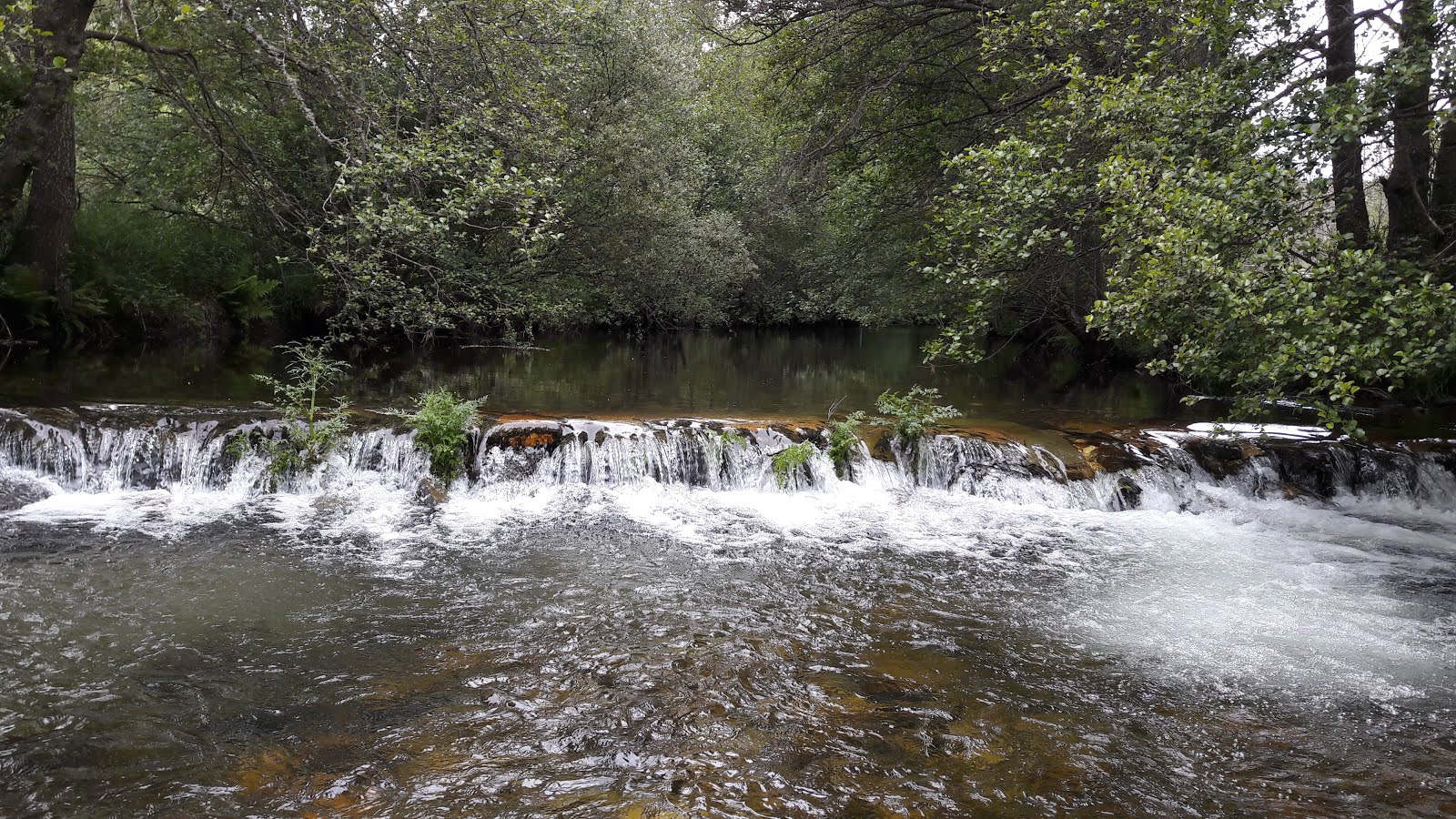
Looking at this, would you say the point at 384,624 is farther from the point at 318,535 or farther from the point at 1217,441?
the point at 1217,441

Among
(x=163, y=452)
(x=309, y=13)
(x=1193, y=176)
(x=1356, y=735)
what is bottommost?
(x=1356, y=735)

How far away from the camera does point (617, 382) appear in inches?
691

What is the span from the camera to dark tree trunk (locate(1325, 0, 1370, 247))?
888cm

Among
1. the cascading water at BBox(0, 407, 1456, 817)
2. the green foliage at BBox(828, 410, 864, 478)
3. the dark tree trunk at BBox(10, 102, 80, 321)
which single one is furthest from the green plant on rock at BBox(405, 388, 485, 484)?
the dark tree trunk at BBox(10, 102, 80, 321)

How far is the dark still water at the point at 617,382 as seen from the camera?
13266mm

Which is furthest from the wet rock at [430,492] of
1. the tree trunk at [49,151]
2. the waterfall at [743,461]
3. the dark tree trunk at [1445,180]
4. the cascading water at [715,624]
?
the dark tree trunk at [1445,180]

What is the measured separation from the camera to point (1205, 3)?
802cm

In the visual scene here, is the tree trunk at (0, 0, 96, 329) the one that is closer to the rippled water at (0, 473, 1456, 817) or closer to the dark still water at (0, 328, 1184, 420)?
the dark still water at (0, 328, 1184, 420)

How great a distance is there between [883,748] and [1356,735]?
2.52 meters

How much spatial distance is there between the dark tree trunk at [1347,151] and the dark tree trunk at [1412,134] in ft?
1.21

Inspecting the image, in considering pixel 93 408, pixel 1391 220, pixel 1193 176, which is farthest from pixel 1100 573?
pixel 93 408

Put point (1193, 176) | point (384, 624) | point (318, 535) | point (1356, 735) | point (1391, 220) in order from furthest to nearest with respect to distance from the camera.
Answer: point (1391, 220) → point (318, 535) → point (1193, 176) → point (384, 624) → point (1356, 735)

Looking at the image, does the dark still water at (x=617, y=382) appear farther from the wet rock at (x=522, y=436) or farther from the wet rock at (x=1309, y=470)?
the wet rock at (x=1309, y=470)

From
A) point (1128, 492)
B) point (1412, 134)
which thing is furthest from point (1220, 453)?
point (1412, 134)
